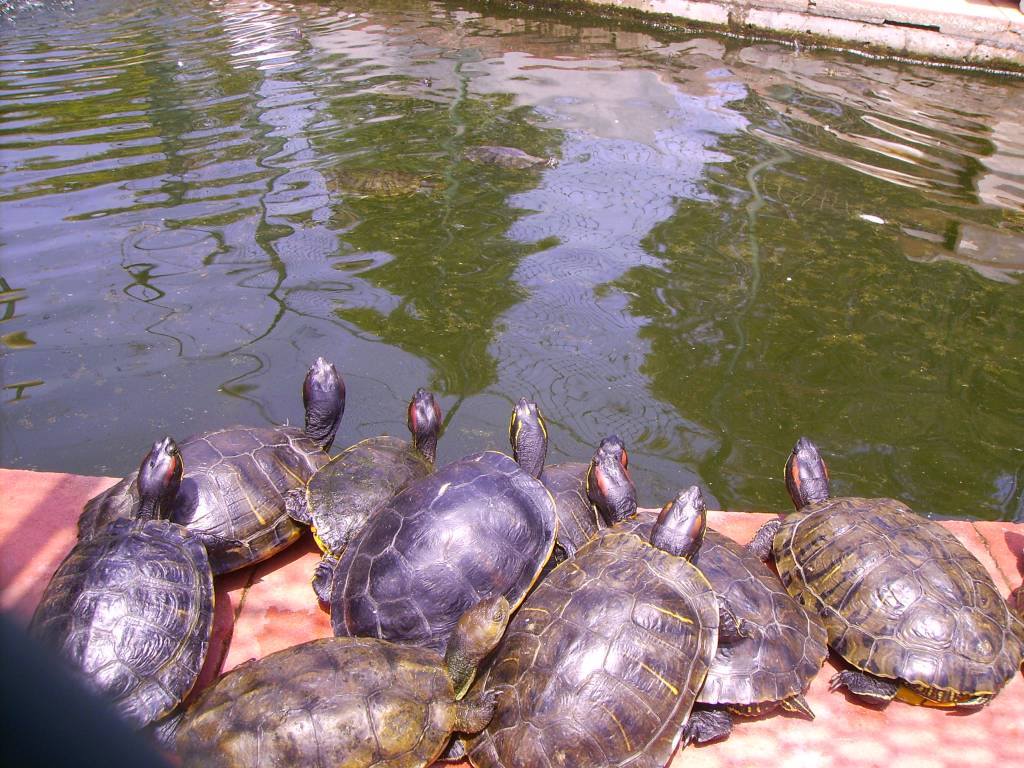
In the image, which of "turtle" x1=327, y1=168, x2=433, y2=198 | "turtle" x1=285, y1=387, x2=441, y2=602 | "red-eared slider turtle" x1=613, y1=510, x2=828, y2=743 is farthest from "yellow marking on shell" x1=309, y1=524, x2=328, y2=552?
"turtle" x1=327, y1=168, x2=433, y2=198

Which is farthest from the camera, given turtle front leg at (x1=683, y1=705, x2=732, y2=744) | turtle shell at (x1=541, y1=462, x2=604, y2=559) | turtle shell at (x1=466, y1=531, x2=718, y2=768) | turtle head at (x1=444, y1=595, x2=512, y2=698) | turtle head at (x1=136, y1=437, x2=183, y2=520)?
turtle shell at (x1=541, y1=462, x2=604, y2=559)

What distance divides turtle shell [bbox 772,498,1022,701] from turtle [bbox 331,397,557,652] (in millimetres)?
1042

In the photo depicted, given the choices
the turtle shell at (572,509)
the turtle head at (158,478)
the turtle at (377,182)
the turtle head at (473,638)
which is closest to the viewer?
the turtle head at (473,638)

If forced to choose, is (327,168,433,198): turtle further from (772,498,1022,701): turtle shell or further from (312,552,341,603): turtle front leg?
(772,498,1022,701): turtle shell

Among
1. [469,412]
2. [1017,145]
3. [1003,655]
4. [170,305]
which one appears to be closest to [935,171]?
[1017,145]

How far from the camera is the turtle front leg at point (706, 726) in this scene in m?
2.41

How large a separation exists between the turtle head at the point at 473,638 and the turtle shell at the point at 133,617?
79 cm

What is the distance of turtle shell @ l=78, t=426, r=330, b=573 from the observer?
291 cm

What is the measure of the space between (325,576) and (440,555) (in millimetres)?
619

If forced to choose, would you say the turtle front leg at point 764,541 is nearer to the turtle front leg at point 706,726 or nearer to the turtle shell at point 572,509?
the turtle shell at point 572,509

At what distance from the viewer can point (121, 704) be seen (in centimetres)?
215

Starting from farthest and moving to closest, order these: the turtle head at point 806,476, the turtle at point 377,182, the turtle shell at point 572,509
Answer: the turtle at point 377,182 → the turtle head at point 806,476 → the turtle shell at point 572,509

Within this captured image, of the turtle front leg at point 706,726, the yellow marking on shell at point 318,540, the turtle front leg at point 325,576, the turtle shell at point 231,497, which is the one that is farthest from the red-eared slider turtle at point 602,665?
the turtle shell at point 231,497

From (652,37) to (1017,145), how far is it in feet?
19.8
